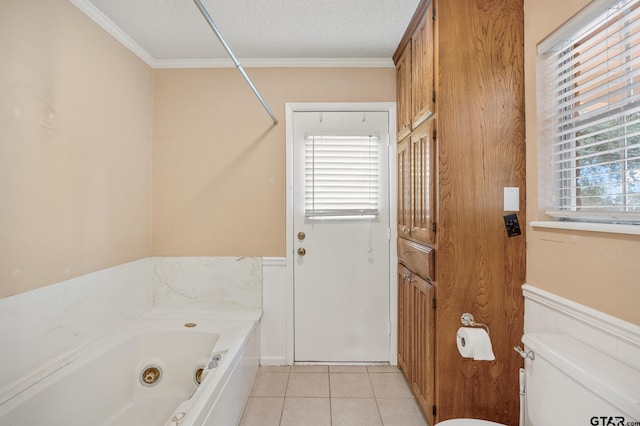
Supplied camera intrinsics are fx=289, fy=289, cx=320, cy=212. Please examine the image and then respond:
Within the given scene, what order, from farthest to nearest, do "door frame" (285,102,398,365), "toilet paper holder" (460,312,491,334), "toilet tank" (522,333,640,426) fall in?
"door frame" (285,102,398,365), "toilet paper holder" (460,312,491,334), "toilet tank" (522,333,640,426)

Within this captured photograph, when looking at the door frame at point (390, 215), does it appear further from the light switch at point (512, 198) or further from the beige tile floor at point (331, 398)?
the light switch at point (512, 198)

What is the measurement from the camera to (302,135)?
2377mm

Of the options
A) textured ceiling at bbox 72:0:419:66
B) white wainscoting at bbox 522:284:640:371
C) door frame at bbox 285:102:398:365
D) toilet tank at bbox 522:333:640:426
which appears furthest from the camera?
door frame at bbox 285:102:398:365

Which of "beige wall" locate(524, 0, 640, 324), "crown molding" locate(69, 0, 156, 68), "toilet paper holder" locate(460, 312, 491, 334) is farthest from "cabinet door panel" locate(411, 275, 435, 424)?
"crown molding" locate(69, 0, 156, 68)

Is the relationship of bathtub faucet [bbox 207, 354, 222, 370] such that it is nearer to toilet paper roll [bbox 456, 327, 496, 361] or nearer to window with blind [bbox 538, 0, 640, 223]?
toilet paper roll [bbox 456, 327, 496, 361]

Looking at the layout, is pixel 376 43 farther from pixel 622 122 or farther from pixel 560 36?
pixel 622 122

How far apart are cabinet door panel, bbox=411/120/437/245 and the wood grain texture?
0.22 feet

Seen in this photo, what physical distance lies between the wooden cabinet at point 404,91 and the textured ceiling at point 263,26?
146 mm

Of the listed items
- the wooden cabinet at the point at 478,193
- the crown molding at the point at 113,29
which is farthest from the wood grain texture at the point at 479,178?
the crown molding at the point at 113,29

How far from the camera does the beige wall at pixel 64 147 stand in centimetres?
130

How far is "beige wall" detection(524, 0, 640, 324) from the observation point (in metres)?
1.00

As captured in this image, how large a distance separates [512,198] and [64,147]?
239 centimetres

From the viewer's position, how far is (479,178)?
1499 millimetres

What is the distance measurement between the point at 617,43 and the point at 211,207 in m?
2.44
